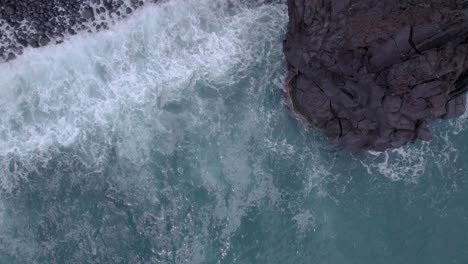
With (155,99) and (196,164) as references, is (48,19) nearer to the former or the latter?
(155,99)

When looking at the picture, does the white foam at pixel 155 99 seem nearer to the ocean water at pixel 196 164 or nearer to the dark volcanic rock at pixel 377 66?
the ocean water at pixel 196 164

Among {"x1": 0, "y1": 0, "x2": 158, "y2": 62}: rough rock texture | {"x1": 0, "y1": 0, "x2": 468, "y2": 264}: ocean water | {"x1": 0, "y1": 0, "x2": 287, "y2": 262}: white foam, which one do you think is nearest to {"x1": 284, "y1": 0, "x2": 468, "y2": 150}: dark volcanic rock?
{"x1": 0, "y1": 0, "x2": 468, "y2": 264}: ocean water

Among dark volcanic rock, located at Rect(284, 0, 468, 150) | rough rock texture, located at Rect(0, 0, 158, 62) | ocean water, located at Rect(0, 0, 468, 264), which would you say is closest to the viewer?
dark volcanic rock, located at Rect(284, 0, 468, 150)

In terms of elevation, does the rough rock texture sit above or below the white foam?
above

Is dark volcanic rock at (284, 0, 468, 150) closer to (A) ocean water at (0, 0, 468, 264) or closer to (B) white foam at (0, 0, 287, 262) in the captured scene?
(A) ocean water at (0, 0, 468, 264)

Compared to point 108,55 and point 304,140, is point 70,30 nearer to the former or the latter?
point 108,55
